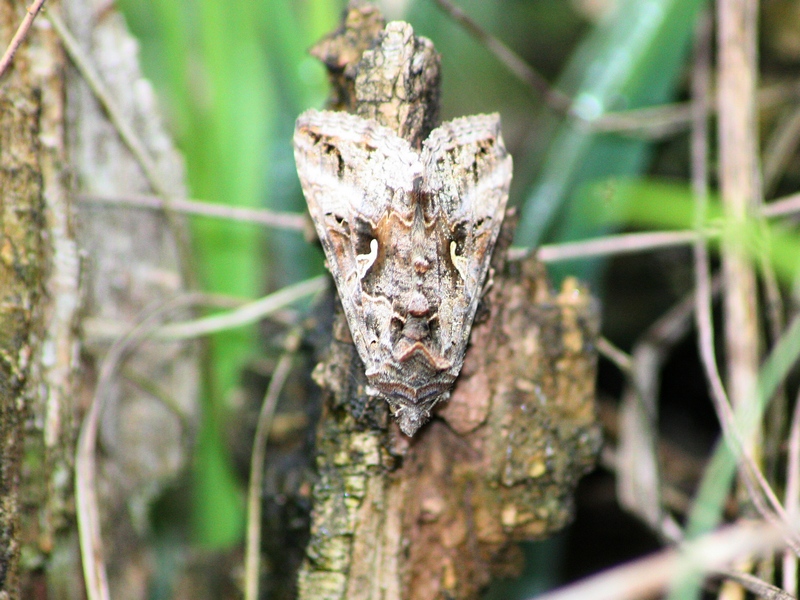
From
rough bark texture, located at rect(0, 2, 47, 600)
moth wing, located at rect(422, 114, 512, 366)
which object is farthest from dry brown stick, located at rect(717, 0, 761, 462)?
→ rough bark texture, located at rect(0, 2, 47, 600)

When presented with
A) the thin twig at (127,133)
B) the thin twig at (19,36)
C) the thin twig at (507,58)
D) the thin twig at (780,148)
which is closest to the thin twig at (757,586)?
the thin twig at (780,148)

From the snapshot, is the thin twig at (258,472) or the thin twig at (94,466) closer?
the thin twig at (94,466)

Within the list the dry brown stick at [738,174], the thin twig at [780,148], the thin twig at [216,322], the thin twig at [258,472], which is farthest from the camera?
the thin twig at [780,148]

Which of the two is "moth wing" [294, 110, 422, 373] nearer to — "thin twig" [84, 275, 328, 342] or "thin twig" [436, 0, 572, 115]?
"thin twig" [84, 275, 328, 342]

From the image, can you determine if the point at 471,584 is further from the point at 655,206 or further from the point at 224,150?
the point at 224,150

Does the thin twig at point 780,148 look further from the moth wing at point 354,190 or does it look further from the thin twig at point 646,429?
the moth wing at point 354,190
